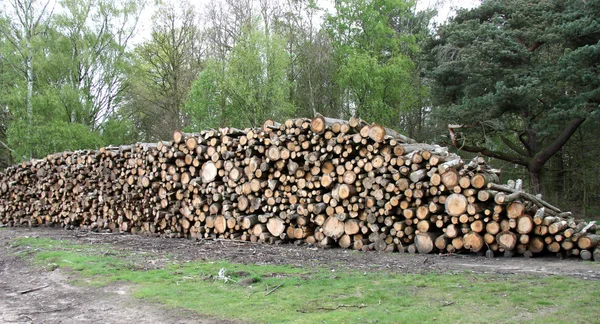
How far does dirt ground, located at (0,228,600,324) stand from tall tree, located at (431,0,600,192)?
9.45 m

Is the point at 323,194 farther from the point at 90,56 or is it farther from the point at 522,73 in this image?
the point at 90,56

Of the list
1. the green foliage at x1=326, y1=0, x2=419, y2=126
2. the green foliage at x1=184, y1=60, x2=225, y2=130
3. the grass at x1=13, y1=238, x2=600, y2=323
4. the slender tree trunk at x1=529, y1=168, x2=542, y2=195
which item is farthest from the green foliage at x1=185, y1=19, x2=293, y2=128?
the grass at x1=13, y1=238, x2=600, y2=323

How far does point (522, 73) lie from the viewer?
1566 centimetres

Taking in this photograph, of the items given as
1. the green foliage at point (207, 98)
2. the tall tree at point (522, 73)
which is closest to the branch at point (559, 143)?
the tall tree at point (522, 73)

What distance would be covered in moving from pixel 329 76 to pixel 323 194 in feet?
58.1

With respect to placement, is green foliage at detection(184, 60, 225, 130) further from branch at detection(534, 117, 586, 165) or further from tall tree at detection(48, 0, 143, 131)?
branch at detection(534, 117, 586, 165)

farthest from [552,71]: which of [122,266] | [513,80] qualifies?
[122,266]

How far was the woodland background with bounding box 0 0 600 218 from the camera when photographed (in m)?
15.9

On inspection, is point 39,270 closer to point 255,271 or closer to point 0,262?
point 0,262

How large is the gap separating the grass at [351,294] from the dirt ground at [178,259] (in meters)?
0.28

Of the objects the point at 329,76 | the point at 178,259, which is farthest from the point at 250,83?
the point at 178,259

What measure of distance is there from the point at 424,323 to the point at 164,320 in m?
2.21

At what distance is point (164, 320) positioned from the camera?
13.8 feet

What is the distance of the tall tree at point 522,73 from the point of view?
47.8ft
